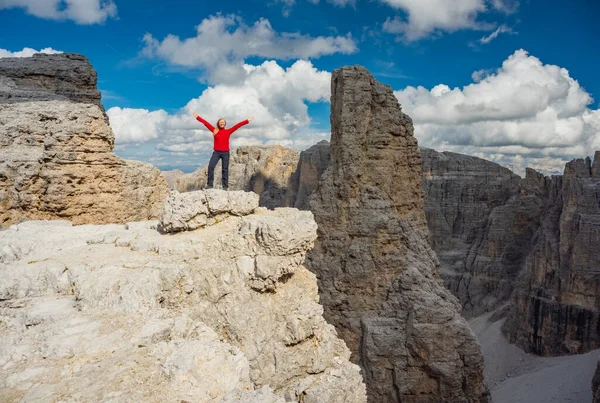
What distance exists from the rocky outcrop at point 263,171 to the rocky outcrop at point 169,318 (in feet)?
161

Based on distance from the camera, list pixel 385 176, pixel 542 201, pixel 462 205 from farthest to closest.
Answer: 1. pixel 462 205
2. pixel 542 201
3. pixel 385 176

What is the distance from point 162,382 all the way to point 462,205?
63.7 metres

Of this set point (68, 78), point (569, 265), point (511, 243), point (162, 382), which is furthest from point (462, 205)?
point (162, 382)

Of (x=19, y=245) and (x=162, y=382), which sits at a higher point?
(x=19, y=245)

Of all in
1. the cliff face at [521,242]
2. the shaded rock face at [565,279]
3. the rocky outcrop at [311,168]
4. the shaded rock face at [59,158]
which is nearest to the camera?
the shaded rock face at [59,158]

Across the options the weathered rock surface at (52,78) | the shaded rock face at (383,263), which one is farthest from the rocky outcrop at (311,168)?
the weathered rock surface at (52,78)

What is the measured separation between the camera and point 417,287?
19.5 meters

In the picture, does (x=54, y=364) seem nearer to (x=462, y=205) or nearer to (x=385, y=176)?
(x=385, y=176)

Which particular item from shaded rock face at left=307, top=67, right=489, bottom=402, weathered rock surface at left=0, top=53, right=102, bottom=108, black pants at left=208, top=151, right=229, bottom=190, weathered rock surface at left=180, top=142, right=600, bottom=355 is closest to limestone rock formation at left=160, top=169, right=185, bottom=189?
weathered rock surface at left=180, top=142, right=600, bottom=355

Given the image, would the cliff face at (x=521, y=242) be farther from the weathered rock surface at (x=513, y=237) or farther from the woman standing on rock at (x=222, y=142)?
the woman standing on rock at (x=222, y=142)

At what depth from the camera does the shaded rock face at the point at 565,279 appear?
4028 centimetres

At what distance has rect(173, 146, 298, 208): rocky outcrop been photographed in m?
57.7

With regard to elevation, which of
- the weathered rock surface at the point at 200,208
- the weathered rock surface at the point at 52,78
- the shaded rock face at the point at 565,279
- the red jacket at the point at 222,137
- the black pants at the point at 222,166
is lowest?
the shaded rock face at the point at 565,279

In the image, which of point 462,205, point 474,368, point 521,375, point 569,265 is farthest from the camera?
point 462,205
